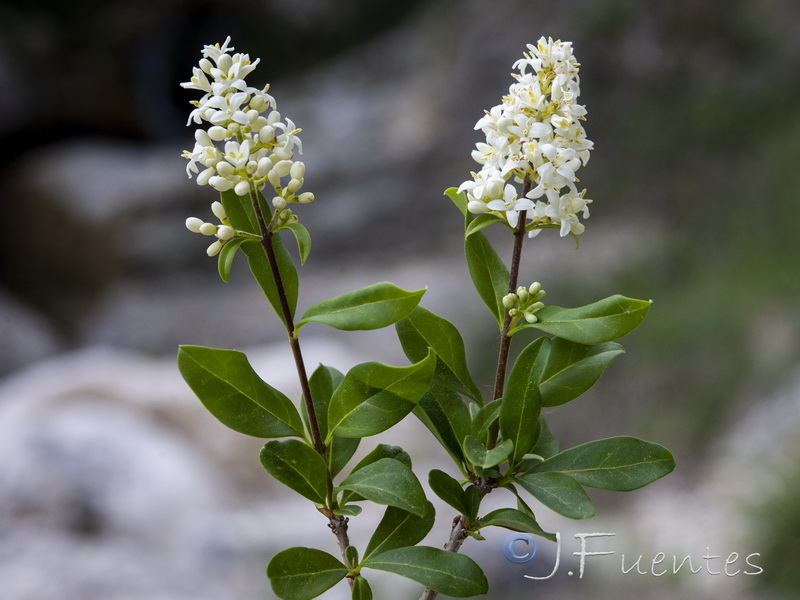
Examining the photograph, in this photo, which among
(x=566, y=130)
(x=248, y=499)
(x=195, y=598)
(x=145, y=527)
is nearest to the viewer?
(x=566, y=130)

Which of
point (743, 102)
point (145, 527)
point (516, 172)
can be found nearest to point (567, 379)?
point (516, 172)

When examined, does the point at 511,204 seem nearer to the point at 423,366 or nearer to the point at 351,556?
the point at 423,366

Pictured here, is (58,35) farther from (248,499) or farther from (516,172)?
(516,172)

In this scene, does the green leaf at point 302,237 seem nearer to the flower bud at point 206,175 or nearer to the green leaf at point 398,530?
the flower bud at point 206,175

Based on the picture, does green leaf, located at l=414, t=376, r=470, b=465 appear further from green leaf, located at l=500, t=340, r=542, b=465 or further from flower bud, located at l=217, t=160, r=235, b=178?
flower bud, located at l=217, t=160, r=235, b=178

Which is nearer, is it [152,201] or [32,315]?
[32,315]

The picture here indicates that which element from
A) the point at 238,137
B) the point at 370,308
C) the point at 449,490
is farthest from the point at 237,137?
the point at 449,490

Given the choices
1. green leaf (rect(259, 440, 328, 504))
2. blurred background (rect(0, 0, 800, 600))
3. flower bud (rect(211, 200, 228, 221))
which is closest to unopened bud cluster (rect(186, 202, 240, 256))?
flower bud (rect(211, 200, 228, 221))
